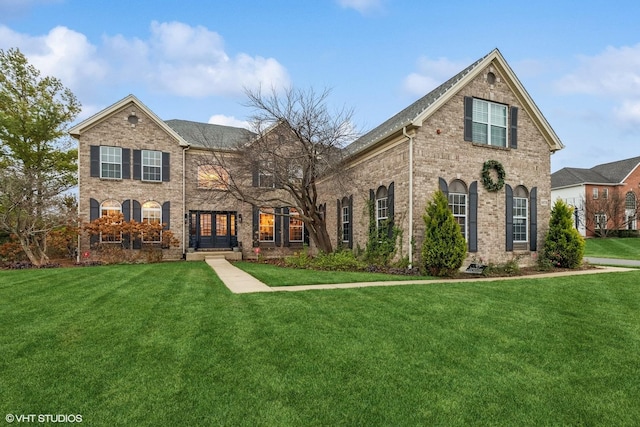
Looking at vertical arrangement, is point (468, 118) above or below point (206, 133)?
below

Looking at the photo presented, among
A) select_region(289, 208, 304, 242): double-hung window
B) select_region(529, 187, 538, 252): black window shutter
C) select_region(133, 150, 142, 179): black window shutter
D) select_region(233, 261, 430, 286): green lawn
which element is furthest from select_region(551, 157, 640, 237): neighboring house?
select_region(133, 150, 142, 179): black window shutter

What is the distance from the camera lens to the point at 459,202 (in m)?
12.3

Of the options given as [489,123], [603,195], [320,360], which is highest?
[489,123]

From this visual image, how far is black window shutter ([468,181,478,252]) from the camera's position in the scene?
12.2 m

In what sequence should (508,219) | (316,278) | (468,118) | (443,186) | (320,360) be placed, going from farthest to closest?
(508,219) < (468,118) < (443,186) < (316,278) < (320,360)

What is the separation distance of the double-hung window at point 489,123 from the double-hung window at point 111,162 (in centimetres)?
1693

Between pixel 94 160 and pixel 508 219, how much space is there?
19457 millimetres

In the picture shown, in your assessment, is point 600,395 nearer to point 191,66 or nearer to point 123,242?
point 123,242

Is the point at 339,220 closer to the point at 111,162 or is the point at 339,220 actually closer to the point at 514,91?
the point at 514,91

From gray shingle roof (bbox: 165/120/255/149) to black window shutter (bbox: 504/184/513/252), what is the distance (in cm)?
1336

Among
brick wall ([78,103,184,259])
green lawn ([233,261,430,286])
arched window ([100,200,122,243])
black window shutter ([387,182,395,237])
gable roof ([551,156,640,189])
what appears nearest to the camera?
green lawn ([233,261,430,286])

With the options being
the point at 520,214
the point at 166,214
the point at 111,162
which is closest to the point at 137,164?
the point at 111,162

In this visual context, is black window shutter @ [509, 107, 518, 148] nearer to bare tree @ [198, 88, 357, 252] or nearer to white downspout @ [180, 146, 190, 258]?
bare tree @ [198, 88, 357, 252]

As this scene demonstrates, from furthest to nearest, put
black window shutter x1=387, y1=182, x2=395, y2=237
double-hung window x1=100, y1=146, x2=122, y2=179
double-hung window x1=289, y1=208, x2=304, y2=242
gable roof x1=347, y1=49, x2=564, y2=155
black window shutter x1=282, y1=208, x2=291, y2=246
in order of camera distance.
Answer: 1. double-hung window x1=289, y1=208, x2=304, y2=242
2. black window shutter x1=282, y1=208, x2=291, y2=246
3. double-hung window x1=100, y1=146, x2=122, y2=179
4. black window shutter x1=387, y1=182, x2=395, y2=237
5. gable roof x1=347, y1=49, x2=564, y2=155
